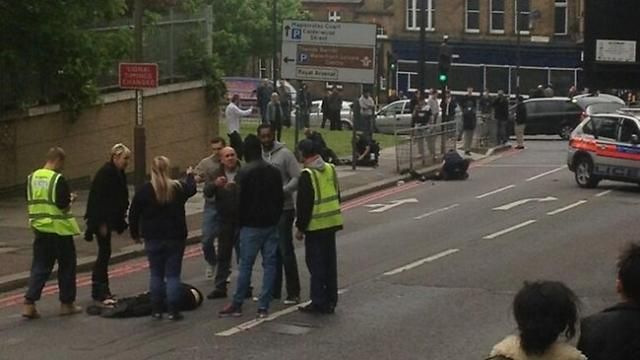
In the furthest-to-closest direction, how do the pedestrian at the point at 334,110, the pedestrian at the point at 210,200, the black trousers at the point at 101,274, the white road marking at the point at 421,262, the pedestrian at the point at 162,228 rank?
the pedestrian at the point at 334,110
the white road marking at the point at 421,262
the pedestrian at the point at 210,200
the black trousers at the point at 101,274
the pedestrian at the point at 162,228

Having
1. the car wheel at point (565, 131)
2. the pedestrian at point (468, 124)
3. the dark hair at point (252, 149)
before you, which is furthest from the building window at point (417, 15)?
the dark hair at point (252, 149)

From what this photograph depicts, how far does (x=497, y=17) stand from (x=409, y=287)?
62512 millimetres

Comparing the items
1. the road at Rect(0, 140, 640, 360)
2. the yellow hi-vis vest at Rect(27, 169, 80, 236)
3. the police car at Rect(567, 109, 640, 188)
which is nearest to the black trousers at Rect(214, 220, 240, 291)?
the road at Rect(0, 140, 640, 360)

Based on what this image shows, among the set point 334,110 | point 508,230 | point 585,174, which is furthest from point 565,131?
point 508,230

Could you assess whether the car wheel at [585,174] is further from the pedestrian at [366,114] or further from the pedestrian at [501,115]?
the pedestrian at [501,115]

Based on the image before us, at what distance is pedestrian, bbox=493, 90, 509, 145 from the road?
14400 mm

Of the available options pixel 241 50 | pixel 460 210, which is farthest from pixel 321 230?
pixel 241 50

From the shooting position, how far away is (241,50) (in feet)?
259

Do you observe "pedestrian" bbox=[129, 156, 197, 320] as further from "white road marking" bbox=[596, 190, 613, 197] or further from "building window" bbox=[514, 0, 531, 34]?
"building window" bbox=[514, 0, 531, 34]

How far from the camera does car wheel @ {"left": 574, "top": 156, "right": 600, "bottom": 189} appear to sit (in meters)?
31.0

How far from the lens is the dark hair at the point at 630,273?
6207mm

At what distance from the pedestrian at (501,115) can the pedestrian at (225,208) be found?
28487mm

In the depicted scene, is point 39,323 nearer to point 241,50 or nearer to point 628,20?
point 628,20

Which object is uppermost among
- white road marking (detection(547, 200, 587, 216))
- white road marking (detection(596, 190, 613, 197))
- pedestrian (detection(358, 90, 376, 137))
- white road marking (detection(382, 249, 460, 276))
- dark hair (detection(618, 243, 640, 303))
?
dark hair (detection(618, 243, 640, 303))
